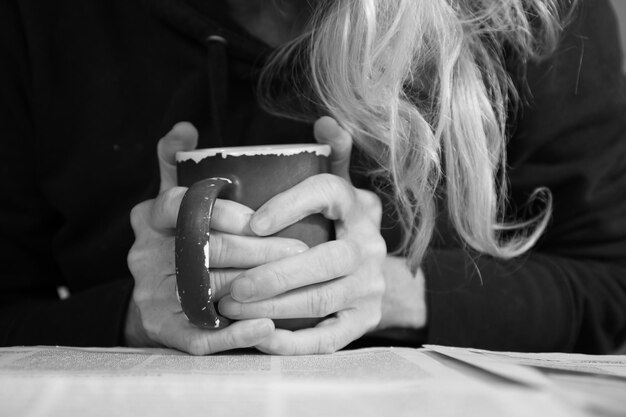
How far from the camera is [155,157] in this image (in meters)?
0.86

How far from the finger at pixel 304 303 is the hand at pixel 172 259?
0.04ft

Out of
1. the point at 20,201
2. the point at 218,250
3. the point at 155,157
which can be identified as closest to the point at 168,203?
the point at 218,250

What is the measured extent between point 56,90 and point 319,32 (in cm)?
40

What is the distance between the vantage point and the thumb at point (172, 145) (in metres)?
0.68

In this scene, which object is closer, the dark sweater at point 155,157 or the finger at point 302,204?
the finger at point 302,204

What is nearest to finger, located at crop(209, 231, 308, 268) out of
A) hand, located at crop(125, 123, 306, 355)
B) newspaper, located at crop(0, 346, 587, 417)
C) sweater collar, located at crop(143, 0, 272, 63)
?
hand, located at crop(125, 123, 306, 355)

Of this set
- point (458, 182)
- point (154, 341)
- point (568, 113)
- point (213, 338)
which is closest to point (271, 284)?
point (213, 338)

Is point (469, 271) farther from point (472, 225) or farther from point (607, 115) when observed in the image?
point (607, 115)

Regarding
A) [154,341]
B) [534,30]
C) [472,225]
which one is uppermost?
[534,30]

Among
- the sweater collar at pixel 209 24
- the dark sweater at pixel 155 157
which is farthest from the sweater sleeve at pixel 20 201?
the sweater collar at pixel 209 24

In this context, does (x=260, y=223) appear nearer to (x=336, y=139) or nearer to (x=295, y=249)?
(x=295, y=249)

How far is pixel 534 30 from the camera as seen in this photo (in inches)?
31.5

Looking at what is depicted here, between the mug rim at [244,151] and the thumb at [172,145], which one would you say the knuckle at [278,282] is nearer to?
the mug rim at [244,151]

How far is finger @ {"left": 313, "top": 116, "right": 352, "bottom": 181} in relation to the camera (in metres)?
0.66
